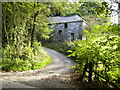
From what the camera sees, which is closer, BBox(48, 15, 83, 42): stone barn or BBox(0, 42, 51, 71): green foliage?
BBox(0, 42, 51, 71): green foliage

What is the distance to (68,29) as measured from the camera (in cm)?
2703

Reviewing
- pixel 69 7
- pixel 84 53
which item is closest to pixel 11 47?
pixel 69 7

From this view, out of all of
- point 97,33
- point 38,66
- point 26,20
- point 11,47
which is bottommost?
point 38,66

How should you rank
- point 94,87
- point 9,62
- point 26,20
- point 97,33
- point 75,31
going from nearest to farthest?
point 97,33, point 94,87, point 9,62, point 26,20, point 75,31

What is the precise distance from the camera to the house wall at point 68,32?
84.6 ft

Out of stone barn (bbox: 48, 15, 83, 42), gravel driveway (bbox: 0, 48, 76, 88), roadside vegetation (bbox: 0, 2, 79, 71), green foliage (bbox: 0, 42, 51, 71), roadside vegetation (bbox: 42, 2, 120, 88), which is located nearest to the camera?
roadside vegetation (bbox: 42, 2, 120, 88)

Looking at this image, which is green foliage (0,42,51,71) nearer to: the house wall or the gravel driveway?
the gravel driveway

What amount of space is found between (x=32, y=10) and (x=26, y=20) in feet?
7.82

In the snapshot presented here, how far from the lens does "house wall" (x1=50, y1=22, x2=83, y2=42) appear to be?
84.6ft

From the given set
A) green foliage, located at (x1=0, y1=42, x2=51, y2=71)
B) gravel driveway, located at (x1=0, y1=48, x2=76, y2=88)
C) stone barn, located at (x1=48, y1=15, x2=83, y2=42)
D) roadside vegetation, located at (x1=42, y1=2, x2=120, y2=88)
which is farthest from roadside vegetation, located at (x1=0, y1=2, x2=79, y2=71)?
stone barn, located at (x1=48, y1=15, x2=83, y2=42)

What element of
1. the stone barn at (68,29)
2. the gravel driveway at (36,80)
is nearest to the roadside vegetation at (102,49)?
the gravel driveway at (36,80)

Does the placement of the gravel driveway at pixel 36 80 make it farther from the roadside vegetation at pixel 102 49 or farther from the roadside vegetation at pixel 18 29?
the roadside vegetation at pixel 18 29

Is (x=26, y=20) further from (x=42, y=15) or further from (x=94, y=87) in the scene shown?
(x=94, y=87)

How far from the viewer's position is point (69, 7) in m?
12.8
